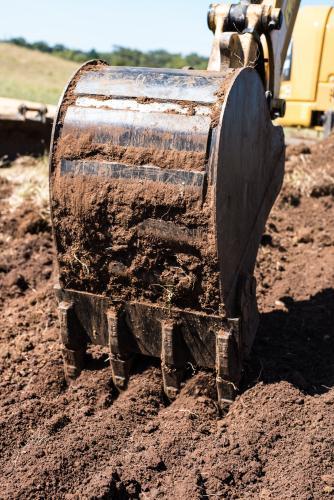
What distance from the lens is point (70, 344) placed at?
12.2 ft

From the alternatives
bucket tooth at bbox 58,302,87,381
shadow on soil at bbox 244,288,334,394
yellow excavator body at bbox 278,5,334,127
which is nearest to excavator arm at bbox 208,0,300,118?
shadow on soil at bbox 244,288,334,394

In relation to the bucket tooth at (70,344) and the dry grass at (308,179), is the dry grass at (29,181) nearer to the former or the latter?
the dry grass at (308,179)

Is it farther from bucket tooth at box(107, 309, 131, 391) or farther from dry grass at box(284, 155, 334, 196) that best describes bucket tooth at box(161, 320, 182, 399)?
dry grass at box(284, 155, 334, 196)

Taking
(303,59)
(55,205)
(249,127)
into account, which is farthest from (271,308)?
(303,59)

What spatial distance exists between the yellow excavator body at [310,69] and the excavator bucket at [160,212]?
7.18 meters

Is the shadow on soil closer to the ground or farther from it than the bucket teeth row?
closer to the ground

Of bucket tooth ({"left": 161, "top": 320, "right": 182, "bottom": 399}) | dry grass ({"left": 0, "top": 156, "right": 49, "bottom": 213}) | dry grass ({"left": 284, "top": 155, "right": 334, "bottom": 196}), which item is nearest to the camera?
bucket tooth ({"left": 161, "top": 320, "right": 182, "bottom": 399})

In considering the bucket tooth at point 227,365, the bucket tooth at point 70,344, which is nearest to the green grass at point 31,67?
the bucket tooth at point 70,344

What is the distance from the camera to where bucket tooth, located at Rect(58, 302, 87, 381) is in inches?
142

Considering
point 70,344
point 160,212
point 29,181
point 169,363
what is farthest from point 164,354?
point 29,181

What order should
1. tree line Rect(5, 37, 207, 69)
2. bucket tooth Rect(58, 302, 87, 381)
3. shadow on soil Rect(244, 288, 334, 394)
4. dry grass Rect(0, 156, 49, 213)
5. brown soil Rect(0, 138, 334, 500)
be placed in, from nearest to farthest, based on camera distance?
1. brown soil Rect(0, 138, 334, 500)
2. bucket tooth Rect(58, 302, 87, 381)
3. shadow on soil Rect(244, 288, 334, 394)
4. dry grass Rect(0, 156, 49, 213)
5. tree line Rect(5, 37, 207, 69)

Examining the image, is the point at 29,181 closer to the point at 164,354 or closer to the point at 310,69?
the point at 164,354

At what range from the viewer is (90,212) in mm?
3307

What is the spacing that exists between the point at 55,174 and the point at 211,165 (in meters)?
0.88
